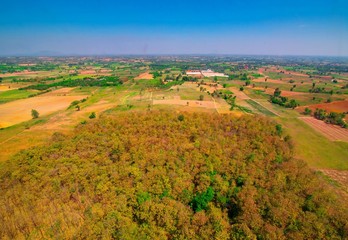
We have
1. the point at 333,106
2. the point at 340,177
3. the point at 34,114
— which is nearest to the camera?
the point at 340,177

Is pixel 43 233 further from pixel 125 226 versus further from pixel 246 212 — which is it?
pixel 246 212

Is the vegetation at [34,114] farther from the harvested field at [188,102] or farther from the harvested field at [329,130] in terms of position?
the harvested field at [329,130]

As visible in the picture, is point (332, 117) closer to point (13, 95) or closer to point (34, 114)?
point (34, 114)

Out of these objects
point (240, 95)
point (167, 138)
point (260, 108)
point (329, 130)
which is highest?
point (167, 138)

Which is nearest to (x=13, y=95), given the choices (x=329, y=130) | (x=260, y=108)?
(x=260, y=108)

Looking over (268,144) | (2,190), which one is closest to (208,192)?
(268,144)

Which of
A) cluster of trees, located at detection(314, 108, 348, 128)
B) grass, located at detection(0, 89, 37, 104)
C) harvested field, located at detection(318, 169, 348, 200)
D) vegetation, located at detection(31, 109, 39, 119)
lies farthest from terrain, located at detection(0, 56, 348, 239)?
vegetation, located at detection(31, 109, 39, 119)
